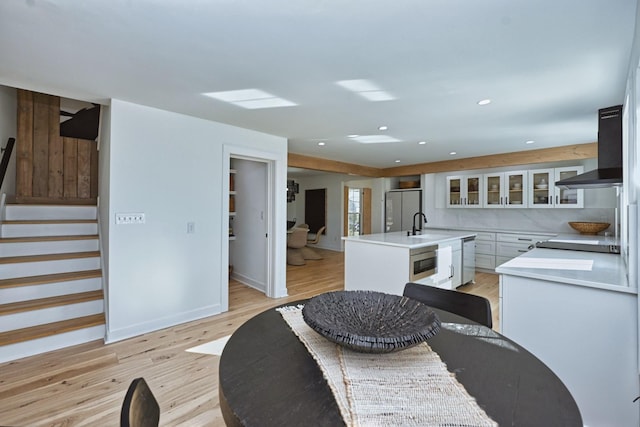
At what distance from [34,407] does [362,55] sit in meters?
3.02

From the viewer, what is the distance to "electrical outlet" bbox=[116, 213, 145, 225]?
2.74 meters

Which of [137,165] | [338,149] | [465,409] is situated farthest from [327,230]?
[465,409]

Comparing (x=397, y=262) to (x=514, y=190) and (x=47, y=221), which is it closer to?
(x=514, y=190)

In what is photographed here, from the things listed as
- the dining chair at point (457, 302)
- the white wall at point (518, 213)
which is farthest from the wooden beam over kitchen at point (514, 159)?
the dining chair at point (457, 302)

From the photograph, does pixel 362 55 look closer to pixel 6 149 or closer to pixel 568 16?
pixel 568 16

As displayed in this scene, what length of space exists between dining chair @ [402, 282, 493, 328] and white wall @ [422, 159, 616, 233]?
4927 mm

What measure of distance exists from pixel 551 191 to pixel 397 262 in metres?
3.61

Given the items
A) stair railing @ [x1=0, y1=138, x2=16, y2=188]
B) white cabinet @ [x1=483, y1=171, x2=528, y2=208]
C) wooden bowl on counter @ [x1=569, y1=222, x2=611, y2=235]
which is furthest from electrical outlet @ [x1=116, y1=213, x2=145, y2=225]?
wooden bowl on counter @ [x1=569, y1=222, x2=611, y2=235]

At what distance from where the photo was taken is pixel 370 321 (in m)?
1.16

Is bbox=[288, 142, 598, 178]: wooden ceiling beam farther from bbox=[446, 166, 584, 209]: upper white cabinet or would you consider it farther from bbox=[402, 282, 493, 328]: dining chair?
bbox=[402, 282, 493, 328]: dining chair

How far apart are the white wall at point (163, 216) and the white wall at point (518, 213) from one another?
4.76 meters

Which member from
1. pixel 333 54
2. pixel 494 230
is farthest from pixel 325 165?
pixel 333 54

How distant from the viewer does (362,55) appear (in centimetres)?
186

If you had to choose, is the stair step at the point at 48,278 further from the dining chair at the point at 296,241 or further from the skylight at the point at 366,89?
the dining chair at the point at 296,241
